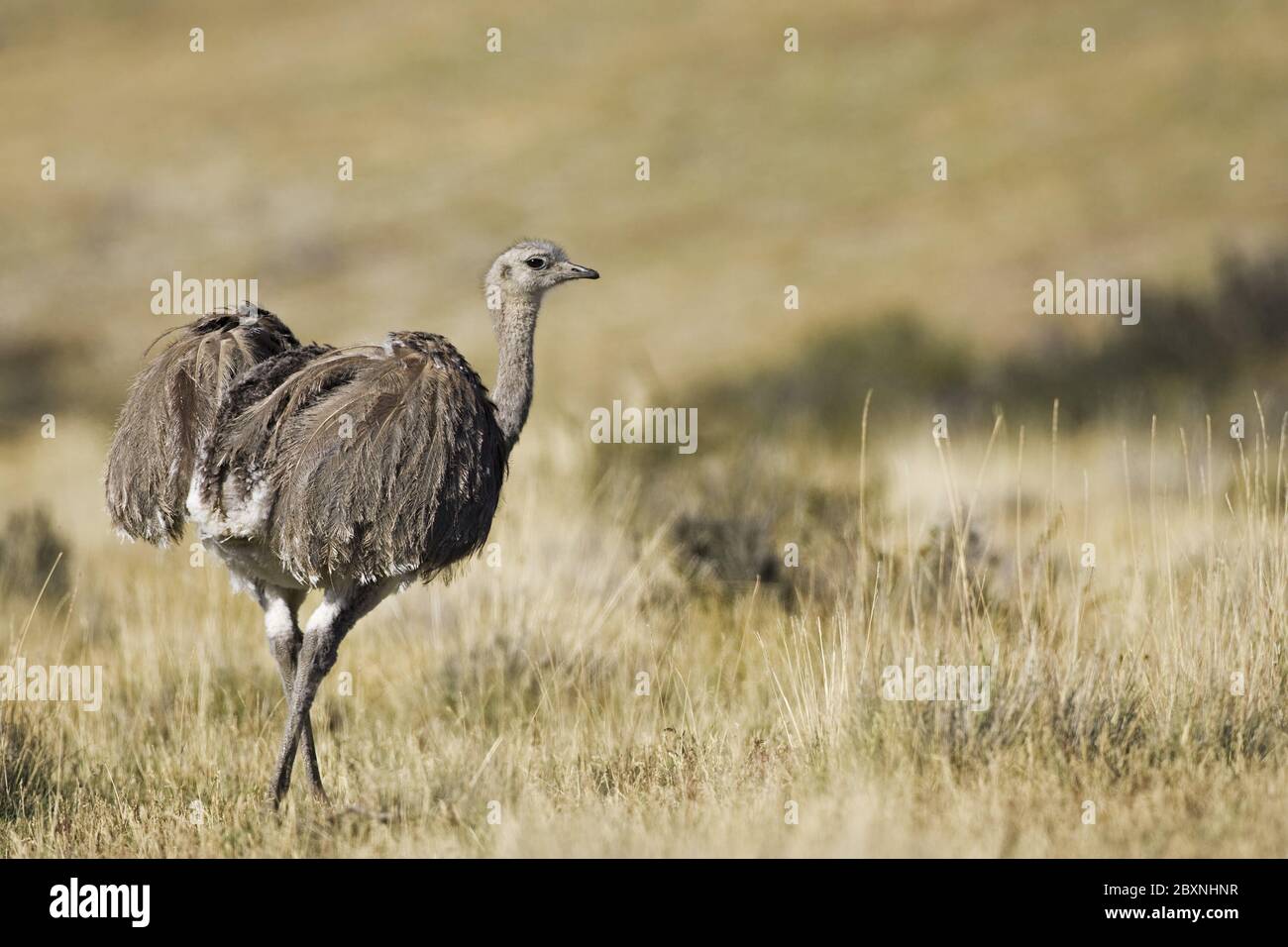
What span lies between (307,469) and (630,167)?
186ft

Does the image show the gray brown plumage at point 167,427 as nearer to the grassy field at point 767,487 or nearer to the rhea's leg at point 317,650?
the rhea's leg at point 317,650

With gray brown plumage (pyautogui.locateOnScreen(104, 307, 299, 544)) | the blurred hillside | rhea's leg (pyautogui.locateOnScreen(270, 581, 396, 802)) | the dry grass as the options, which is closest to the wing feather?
rhea's leg (pyautogui.locateOnScreen(270, 581, 396, 802))

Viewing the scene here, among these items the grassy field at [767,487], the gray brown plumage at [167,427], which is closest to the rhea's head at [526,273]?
the gray brown plumage at [167,427]

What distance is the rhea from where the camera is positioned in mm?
6434

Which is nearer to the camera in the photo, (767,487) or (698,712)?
(698,712)

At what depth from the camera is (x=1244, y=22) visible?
53562 millimetres

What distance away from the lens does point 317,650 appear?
22.1ft

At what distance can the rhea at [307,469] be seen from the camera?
643cm

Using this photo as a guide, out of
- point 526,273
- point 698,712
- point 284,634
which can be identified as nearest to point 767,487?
point 698,712

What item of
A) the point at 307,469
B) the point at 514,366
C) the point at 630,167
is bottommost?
the point at 307,469

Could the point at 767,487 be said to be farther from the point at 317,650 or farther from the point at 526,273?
the point at 317,650

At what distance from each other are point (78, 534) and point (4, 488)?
4947 mm

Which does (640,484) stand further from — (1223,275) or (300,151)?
(300,151)

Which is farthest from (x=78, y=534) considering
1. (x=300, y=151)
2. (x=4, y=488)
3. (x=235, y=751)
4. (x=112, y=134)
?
(x=112, y=134)
